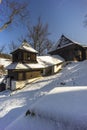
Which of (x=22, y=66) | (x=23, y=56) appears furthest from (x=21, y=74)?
(x=23, y=56)

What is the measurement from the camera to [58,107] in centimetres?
388

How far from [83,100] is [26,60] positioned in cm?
2148

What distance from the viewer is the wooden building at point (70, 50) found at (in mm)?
32500

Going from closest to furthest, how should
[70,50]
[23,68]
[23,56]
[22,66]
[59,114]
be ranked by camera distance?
[59,114]
[23,68]
[22,66]
[23,56]
[70,50]

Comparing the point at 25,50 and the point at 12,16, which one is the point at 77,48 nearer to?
the point at 25,50

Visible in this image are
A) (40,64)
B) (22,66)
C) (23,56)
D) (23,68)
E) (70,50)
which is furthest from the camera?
(70,50)

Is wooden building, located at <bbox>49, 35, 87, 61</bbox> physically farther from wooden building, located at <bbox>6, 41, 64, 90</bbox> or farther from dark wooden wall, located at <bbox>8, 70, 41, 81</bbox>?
dark wooden wall, located at <bbox>8, 70, 41, 81</bbox>

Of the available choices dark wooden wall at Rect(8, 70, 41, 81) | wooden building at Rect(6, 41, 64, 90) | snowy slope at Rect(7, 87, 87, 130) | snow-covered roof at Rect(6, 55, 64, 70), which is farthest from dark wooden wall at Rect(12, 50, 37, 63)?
snowy slope at Rect(7, 87, 87, 130)

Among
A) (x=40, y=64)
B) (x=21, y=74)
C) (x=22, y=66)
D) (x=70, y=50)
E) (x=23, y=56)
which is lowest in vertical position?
(x=21, y=74)

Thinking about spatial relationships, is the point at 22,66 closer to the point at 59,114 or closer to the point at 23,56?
the point at 23,56

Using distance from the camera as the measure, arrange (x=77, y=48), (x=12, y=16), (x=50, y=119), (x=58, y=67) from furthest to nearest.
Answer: (x=77, y=48)
(x=58, y=67)
(x=12, y=16)
(x=50, y=119)

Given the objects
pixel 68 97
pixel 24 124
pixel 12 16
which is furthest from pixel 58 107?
pixel 12 16

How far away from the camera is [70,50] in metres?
32.7

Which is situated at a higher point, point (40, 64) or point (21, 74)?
point (40, 64)
